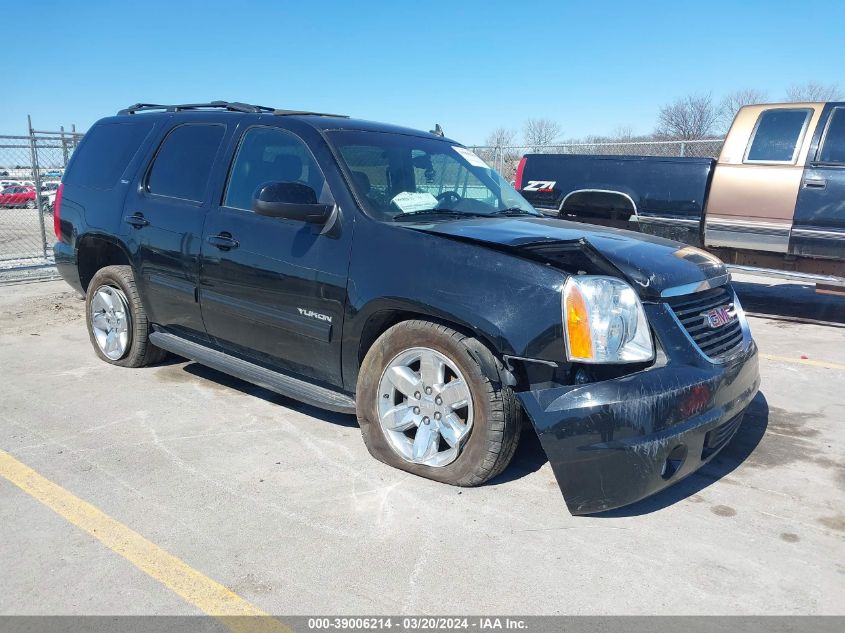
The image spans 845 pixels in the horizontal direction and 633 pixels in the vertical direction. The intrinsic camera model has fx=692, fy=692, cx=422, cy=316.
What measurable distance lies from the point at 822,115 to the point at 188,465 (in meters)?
7.14

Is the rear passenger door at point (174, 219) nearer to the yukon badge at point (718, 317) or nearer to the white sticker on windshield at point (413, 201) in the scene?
the white sticker on windshield at point (413, 201)

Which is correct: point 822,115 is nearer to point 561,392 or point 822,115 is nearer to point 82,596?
point 561,392

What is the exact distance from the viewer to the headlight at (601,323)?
9.68 ft

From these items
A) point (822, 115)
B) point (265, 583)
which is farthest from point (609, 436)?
point (822, 115)

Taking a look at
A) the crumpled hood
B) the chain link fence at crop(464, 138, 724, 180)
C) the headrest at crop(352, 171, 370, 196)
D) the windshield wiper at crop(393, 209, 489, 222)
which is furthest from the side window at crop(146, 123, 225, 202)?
the chain link fence at crop(464, 138, 724, 180)

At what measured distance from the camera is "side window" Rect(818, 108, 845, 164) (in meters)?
7.10

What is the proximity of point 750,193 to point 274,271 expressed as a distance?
5701 mm

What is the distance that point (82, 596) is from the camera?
2.56 m

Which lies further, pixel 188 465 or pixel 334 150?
pixel 334 150

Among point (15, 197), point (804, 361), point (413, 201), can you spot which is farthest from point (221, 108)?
point (15, 197)

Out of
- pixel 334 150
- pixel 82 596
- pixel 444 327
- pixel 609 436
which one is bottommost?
pixel 82 596

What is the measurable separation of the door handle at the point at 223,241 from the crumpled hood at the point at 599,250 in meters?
1.22

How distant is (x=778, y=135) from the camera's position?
24.5 ft

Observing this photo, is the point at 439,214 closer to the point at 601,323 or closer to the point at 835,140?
the point at 601,323
